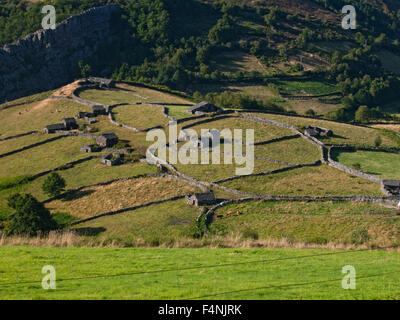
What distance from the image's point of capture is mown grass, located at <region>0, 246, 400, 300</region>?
67.3 ft

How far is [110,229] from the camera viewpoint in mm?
50656

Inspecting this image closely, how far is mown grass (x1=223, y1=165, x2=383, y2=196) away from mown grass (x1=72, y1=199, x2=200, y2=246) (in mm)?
9433

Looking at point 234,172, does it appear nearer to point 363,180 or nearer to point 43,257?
point 363,180

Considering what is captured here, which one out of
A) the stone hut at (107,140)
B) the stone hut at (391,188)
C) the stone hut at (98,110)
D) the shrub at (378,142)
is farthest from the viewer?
the stone hut at (98,110)

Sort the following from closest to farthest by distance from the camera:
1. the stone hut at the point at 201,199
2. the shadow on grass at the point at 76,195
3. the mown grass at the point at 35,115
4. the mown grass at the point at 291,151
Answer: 1. the stone hut at the point at 201,199
2. the shadow on grass at the point at 76,195
3. the mown grass at the point at 291,151
4. the mown grass at the point at 35,115

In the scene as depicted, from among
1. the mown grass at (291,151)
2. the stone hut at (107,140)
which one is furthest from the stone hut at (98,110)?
the mown grass at (291,151)

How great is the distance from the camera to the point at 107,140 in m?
78.7

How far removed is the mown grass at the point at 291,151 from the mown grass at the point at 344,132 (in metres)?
4.98

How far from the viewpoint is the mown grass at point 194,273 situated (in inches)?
807

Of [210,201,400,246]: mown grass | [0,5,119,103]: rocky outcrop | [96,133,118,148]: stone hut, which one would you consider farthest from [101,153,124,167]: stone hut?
[0,5,119,103]: rocky outcrop

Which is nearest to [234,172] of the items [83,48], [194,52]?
[194,52]

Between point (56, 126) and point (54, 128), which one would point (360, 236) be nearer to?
point (54, 128)

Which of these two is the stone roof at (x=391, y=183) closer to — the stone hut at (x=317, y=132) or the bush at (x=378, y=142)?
the bush at (x=378, y=142)
